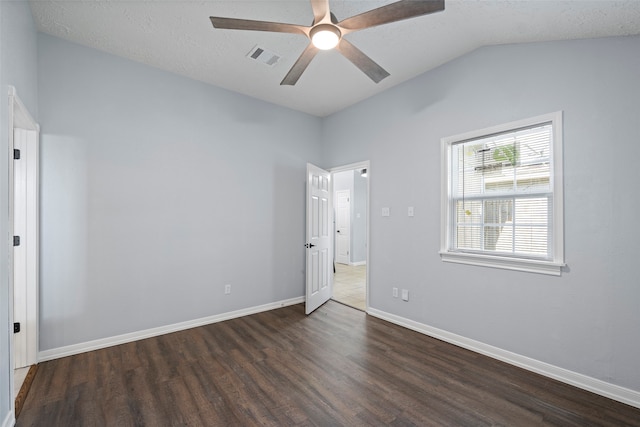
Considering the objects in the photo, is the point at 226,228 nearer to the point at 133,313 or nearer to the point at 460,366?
the point at 133,313

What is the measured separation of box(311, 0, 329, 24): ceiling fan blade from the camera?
1.62 meters

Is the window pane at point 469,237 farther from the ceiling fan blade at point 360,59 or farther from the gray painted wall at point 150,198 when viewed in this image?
the gray painted wall at point 150,198

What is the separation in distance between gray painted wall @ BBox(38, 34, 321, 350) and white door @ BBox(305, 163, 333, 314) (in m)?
0.45

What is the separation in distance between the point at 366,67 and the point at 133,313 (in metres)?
3.32

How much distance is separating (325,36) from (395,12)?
0.45m

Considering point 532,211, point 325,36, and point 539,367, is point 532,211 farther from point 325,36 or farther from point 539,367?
point 325,36

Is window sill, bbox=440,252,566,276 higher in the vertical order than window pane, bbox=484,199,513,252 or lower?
lower

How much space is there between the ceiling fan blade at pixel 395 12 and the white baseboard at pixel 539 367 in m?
2.83

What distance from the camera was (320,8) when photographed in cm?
166

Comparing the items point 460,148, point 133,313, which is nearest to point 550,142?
point 460,148

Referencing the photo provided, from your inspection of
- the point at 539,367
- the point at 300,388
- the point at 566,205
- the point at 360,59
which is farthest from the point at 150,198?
the point at 539,367

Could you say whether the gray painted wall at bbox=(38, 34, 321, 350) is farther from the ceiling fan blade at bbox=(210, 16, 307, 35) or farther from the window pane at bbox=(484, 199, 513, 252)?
the window pane at bbox=(484, 199, 513, 252)

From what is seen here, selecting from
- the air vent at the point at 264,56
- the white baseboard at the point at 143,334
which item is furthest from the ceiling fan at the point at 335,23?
the white baseboard at the point at 143,334

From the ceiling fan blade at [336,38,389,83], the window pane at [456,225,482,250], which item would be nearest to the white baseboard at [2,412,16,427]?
the ceiling fan blade at [336,38,389,83]
